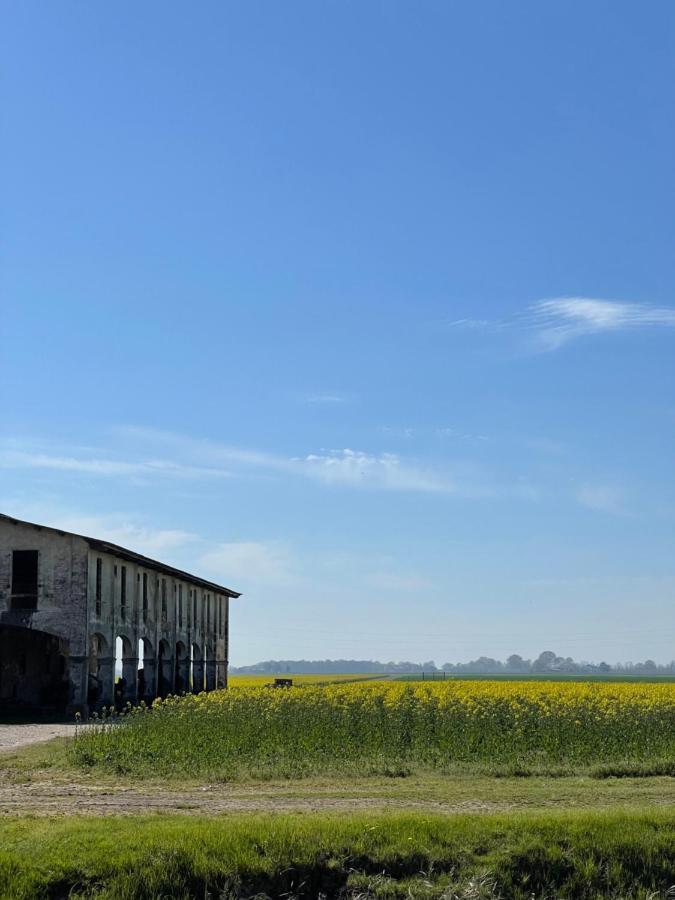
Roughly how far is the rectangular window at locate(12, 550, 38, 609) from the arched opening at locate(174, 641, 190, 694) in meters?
14.7

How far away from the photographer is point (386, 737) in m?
21.7

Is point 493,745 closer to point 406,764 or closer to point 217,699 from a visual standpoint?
point 406,764

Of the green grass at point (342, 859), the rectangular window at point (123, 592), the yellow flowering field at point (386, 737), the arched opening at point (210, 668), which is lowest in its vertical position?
the green grass at point (342, 859)

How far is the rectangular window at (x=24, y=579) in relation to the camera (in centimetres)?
3769

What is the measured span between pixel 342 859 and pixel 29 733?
2109cm

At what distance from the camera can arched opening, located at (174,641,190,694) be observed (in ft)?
169

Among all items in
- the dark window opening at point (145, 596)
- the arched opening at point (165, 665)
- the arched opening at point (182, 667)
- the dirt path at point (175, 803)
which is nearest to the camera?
the dirt path at point (175, 803)

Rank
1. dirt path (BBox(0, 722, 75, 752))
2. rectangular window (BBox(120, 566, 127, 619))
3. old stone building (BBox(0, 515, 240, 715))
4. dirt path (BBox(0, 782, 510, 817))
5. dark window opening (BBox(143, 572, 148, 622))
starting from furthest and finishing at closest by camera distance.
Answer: dark window opening (BBox(143, 572, 148, 622))
rectangular window (BBox(120, 566, 127, 619))
old stone building (BBox(0, 515, 240, 715))
dirt path (BBox(0, 722, 75, 752))
dirt path (BBox(0, 782, 510, 817))

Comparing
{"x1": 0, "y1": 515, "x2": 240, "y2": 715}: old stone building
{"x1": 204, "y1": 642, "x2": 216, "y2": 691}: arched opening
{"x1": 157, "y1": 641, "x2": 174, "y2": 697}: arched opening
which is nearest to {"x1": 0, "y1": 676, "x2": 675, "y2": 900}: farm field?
{"x1": 0, "y1": 515, "x2": 240, "y2": 715}: old stone building

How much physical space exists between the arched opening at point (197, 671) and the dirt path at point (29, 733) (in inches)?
Answer: 784

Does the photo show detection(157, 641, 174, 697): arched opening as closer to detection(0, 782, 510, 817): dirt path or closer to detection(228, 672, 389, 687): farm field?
detection(228, 672, 389, 687): farm field

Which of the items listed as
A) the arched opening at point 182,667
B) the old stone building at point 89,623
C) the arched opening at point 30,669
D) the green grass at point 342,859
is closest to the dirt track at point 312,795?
the green grass at point 342,859

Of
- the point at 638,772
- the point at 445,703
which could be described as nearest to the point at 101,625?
the point at 445,703

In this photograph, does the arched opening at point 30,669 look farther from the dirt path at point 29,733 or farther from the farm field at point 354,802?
the farm field at point 354,802
